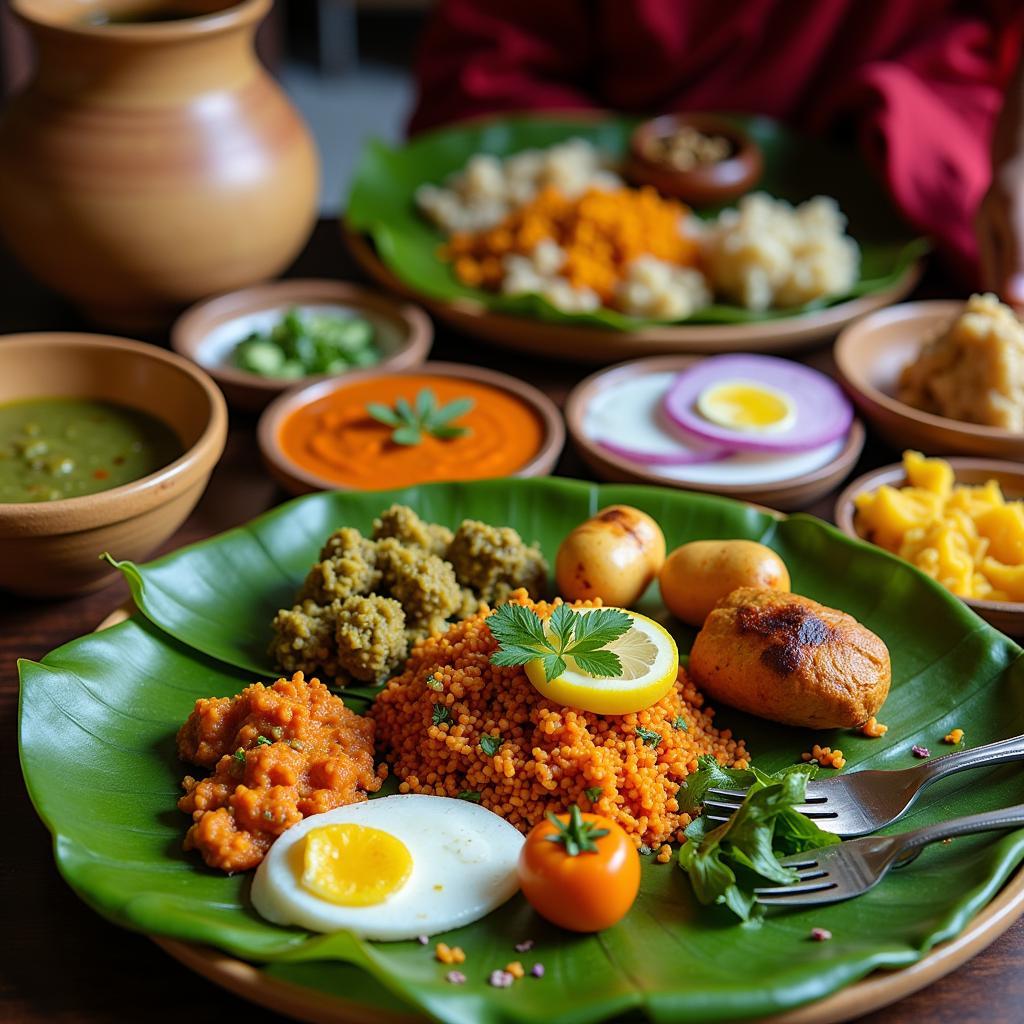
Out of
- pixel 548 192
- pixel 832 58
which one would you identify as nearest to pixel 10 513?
pixel 548 192

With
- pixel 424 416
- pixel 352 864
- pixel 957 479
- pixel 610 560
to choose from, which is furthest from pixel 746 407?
pixel 352 864

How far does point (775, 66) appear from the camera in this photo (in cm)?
455

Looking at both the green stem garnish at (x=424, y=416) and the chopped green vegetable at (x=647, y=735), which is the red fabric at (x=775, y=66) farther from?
the chopped green vegetable at (x=647, y=735)

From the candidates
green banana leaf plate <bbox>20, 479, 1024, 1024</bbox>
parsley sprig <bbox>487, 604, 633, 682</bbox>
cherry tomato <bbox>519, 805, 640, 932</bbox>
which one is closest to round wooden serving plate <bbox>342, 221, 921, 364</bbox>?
green banana leaf plate <bbox>20, 479, 1024, 1024</bbox>

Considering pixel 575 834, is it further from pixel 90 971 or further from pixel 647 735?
pixel 90 971

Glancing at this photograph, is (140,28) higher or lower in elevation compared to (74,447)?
higher

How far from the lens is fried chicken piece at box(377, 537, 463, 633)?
2.26m

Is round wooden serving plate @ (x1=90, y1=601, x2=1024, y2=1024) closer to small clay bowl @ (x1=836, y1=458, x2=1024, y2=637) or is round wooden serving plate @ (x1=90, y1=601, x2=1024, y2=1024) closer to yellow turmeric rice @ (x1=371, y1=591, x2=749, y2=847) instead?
yellow turmeric rice @ (x1=371, y1=591, x2=749, y2=847)

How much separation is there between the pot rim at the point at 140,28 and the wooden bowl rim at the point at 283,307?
70cm

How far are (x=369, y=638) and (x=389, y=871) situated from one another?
548mm

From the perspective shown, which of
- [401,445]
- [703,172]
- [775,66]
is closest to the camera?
[401,445]

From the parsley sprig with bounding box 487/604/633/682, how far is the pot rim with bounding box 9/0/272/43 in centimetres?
189

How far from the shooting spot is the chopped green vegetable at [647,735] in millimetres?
1943

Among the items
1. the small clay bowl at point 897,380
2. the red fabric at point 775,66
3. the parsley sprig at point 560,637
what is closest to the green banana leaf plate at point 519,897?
the parsley sprig at point 560,637
